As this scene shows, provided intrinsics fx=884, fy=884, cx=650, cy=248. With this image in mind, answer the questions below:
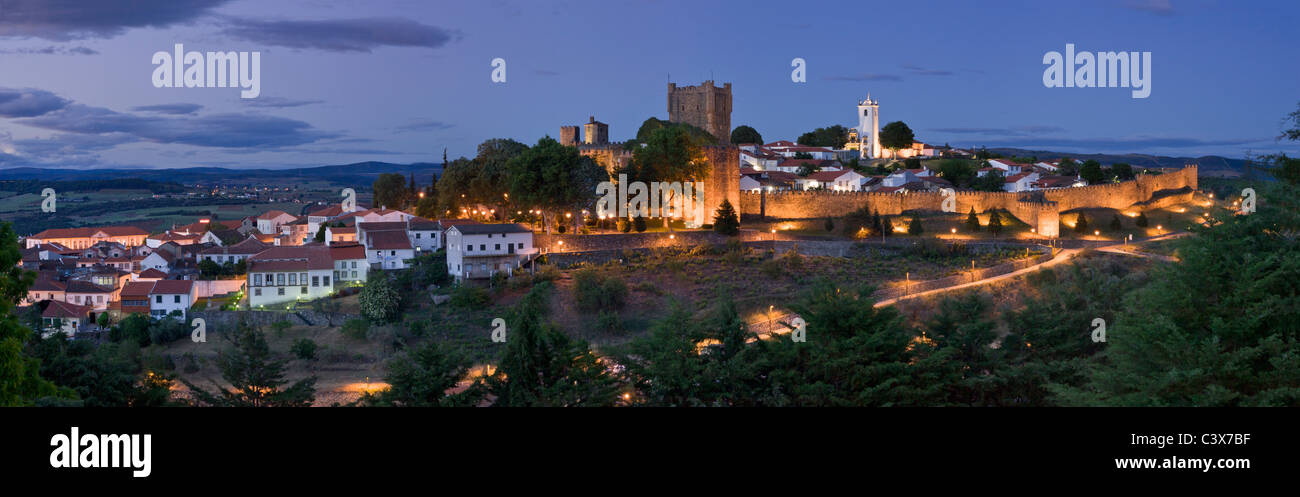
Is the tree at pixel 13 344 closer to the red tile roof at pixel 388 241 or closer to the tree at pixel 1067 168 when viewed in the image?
the red tile roof at pixel 388 241

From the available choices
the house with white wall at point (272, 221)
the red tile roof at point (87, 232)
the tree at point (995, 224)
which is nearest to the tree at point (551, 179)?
the tree at point (995, 224)

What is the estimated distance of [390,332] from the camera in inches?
1113

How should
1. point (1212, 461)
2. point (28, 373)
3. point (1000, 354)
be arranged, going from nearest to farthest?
point (1212, 461) < point (28, 373) < point (1000, 354)

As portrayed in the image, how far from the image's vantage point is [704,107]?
57875mm

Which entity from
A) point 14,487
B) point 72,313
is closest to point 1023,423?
point 14,487

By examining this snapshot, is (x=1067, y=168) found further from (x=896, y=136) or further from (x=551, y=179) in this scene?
(x=551, y=179)

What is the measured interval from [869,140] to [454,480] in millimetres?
69293

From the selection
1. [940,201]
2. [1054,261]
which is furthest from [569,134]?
[1054,261]

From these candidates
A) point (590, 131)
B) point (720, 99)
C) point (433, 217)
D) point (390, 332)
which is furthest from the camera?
point (720, 99)

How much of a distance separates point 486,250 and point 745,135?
1663 inches

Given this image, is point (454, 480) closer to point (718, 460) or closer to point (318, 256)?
point (718, 460)

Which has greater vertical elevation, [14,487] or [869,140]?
[869,140]

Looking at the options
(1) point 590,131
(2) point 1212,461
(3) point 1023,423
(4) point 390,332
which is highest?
(1) point 590,131

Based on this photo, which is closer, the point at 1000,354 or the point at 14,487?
the point at 14,487
